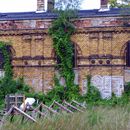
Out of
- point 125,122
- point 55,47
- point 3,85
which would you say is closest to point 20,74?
point 3,85

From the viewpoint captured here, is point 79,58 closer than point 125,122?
No

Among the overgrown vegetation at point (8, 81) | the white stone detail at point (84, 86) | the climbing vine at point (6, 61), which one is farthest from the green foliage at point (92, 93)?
the climbing vine at point (6, 61)

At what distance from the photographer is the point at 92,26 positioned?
23297 millimetres

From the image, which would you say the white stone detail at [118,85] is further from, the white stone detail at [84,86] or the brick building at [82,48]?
the white stone detail at [84,86]

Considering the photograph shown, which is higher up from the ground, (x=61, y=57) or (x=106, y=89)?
(x=61, y=57)

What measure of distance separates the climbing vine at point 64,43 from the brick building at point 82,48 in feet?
1.14

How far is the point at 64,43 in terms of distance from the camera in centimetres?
2327

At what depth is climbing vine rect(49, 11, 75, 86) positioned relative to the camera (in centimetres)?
2328

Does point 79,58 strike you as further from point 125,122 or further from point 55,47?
point 125,122

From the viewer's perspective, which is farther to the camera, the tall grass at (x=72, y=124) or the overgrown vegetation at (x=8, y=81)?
the overgrown vegetation at (x=8, y=81)

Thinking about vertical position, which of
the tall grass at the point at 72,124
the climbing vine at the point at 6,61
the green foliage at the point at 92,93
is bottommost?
the green foliage at the point at 92,93

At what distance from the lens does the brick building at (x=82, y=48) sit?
2286 centimetres

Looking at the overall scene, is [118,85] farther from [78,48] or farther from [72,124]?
[72,124]

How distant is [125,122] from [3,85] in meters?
14.2
